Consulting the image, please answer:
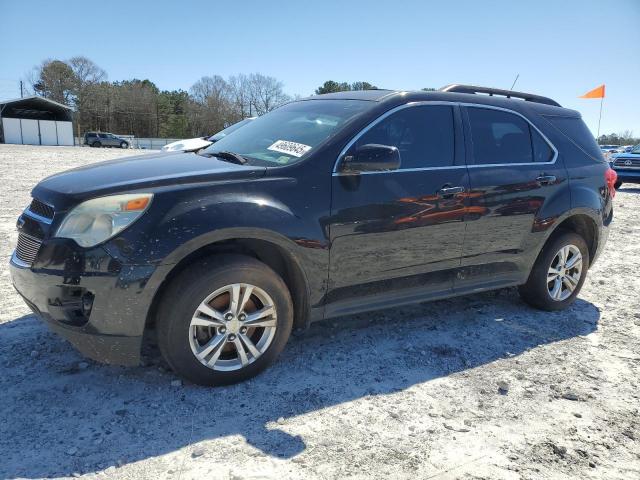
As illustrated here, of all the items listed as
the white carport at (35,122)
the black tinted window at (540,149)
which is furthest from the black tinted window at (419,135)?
the white carport at (35,122)

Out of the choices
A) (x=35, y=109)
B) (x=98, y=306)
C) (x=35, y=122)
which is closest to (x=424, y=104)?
(x=98, y=306)

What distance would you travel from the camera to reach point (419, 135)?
12.6 ft

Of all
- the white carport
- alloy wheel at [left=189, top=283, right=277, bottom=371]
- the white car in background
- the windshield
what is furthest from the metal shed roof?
alloy wheel at [left=189, top=283, right=277, bottom=371]

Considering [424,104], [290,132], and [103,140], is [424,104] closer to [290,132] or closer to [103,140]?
[290,132]

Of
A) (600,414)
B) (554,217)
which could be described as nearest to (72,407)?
(600,414)

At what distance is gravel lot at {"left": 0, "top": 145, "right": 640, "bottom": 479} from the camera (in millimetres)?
2512

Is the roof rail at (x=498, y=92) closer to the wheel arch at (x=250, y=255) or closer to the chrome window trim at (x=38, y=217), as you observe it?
the wheel arch at (x=250, y=255)

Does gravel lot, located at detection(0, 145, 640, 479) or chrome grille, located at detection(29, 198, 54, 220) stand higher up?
chrome grille, located at detection(29, 198, 54, 220)

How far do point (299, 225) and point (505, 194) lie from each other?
6.36 ft

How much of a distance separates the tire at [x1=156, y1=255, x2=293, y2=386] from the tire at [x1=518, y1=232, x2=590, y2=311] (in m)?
2.59

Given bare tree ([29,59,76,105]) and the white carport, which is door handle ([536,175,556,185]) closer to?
the white carport

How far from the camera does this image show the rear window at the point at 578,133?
4.74 meters

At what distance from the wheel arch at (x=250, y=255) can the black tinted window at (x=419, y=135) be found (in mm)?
1003

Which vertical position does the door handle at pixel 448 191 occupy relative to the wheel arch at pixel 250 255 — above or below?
above
